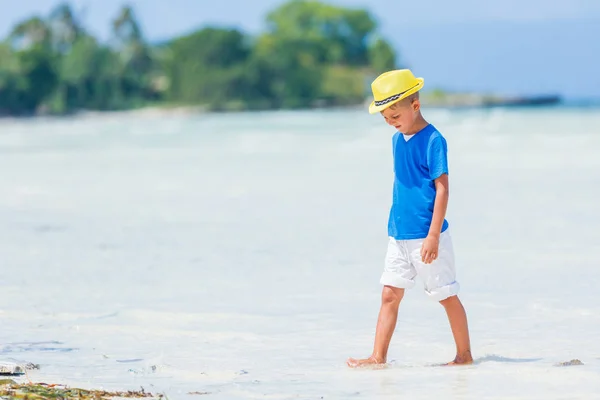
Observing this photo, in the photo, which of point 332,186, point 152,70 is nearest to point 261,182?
point 332,186

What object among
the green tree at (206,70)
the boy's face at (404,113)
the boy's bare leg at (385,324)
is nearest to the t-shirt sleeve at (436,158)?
the boy's face at (404,113)

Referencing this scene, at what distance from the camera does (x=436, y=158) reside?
4.25 meters

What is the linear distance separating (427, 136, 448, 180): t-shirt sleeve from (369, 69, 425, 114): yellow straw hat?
21cm

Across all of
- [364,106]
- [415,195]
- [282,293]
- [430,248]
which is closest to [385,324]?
[430,248]

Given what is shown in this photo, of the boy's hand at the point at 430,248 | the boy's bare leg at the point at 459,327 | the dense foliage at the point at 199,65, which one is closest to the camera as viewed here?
the boy's hand at the point at 430,248

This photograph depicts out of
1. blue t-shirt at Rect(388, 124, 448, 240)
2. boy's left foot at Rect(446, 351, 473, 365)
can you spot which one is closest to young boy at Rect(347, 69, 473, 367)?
blue t-shirt at Rect(388, 124, 448, 240)

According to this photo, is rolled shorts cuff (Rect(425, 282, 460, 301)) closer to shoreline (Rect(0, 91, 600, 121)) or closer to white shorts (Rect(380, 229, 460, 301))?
white shorts (Rect(380, 229, 460, 301))

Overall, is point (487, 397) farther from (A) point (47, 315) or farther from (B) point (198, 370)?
(A) point (47, 315)

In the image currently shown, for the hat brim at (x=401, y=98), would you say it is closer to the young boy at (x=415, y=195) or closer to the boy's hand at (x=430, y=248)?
the young boy at (x=415, y=195)

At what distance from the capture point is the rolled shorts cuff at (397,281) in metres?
4.34

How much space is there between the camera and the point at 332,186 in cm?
1527

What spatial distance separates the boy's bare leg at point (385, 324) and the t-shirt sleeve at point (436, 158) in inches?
20.3

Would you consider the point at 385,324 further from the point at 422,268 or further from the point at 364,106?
the point at 364,106

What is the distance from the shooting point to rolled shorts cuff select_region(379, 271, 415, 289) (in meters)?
4.34
